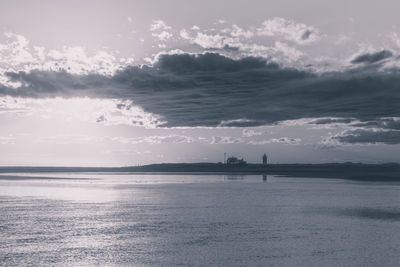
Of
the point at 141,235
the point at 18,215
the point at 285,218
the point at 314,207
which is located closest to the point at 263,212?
the point at 285,218

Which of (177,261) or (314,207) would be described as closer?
(177,261)

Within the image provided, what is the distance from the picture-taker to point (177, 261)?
72.6 ft

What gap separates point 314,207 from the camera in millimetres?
44469

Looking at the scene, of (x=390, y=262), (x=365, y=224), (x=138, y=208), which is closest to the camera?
(x=390, y=262)

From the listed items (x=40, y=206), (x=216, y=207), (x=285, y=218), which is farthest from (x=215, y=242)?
(x=40, y=206)

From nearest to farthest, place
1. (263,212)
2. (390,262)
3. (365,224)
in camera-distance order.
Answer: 1. (390,262)
2. (365,224)
3. (263,212)

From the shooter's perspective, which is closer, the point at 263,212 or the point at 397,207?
the point at 263,212

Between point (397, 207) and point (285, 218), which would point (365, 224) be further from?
point (397, 207)

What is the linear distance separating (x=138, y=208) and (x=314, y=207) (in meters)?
14.6

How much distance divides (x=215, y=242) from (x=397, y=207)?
24.6m

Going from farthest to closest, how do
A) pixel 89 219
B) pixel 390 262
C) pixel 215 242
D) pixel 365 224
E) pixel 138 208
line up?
pixel 138 208
pixel 89 219
pixel 365 224
pixel 215 242
pixel 390 262

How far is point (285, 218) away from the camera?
119ft

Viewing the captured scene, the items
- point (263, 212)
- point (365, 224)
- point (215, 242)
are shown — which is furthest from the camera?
point (263, 212)

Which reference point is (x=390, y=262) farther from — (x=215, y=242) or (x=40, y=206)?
(x=40, y=206)
